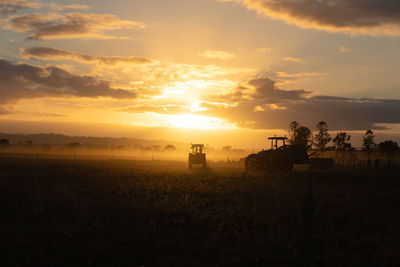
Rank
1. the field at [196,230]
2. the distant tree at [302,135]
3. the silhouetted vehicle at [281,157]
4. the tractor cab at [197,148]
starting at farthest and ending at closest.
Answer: the distant tree at [302,135]
the tractor cab at [197,148]
the silhouetted vehicle at [281,157]
the field at [196,230]

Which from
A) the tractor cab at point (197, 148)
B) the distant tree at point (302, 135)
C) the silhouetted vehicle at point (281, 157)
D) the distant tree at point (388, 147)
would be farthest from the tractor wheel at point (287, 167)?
the distant tree at point (388, 147)

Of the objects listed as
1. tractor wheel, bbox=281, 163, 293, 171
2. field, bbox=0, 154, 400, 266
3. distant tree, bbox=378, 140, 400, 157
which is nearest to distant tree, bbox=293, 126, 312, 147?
distant tree, bbox=378, 140, 400, 157

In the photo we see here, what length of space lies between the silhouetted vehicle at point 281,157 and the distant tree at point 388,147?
32.4 metres

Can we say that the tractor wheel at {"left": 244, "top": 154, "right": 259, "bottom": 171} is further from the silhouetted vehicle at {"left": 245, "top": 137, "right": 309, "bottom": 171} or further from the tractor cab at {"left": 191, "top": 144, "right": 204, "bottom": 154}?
the tractor cab at {"left": 191, "top": 144, "right": 204, "bottom": 154}

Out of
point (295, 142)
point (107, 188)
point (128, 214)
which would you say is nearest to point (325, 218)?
point (128, 214)

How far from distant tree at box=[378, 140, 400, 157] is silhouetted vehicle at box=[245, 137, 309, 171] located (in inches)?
1276

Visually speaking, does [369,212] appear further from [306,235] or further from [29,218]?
[29,218]

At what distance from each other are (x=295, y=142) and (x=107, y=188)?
36.5m

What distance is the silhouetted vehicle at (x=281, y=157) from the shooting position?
26281mm

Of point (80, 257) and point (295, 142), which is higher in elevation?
point (295, 142)

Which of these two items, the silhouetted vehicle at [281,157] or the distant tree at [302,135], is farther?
the distant tree at [302,135]

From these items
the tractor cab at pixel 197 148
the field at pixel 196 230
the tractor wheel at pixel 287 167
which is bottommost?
the field at pixel 196 230

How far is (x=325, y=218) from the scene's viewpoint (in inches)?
381

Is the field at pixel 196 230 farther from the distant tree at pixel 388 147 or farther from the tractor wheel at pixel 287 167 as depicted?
the distant tree at pixel 388 147
